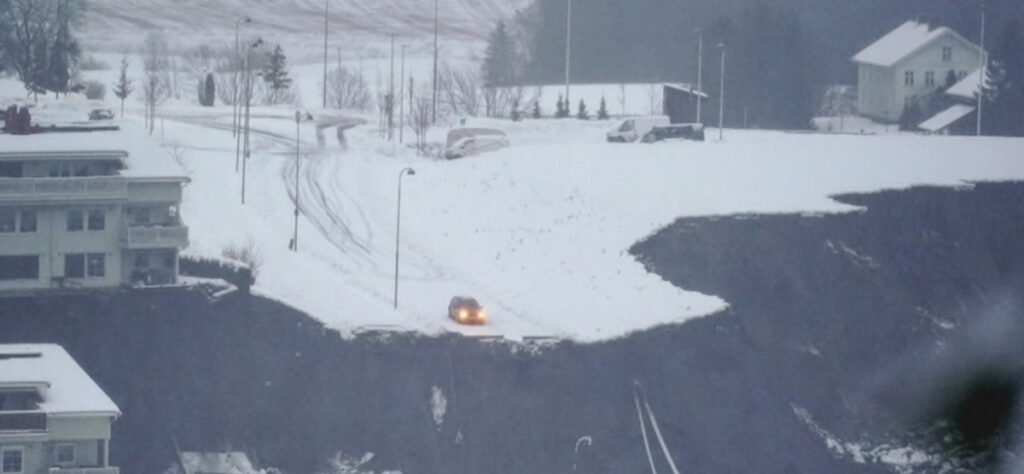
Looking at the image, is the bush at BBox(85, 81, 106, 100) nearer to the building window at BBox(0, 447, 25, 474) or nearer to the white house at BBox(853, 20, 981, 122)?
the white house at BBox(853, 20, 981, 122)

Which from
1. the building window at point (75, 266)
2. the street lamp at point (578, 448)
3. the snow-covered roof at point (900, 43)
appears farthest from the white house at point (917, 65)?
the building window at point (75, 266)

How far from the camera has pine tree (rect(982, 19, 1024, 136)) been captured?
29.0m

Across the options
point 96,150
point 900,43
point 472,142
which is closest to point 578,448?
point 96,150

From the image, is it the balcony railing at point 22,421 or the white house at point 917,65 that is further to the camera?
the white house at point 917,65

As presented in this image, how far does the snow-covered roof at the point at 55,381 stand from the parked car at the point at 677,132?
37.4 feet

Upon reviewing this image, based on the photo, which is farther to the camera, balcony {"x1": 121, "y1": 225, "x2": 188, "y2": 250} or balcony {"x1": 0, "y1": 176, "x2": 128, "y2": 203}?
balcony {"x1": 121, "y1": 225, "x2": 188, "y2": 250}

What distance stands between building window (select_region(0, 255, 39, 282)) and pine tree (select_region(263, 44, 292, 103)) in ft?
30.7

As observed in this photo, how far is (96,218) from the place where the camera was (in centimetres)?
1753

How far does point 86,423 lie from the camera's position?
545 inches

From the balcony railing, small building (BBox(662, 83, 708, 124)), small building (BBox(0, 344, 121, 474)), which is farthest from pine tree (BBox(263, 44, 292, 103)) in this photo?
the balcony railing

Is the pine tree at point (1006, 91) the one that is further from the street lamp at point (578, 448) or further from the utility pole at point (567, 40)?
the street lamp at point (578, 448)

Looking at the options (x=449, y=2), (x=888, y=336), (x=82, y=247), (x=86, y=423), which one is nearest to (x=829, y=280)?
(x=888, y=336)

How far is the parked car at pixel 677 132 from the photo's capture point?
2573cm

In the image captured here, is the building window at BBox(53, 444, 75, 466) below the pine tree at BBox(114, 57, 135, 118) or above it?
below
